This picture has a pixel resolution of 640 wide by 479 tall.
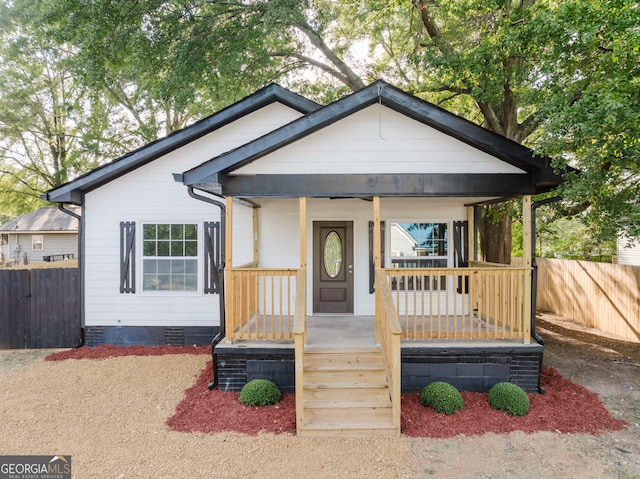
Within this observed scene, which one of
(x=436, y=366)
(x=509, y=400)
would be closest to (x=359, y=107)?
(x=436, y=366)

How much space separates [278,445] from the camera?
4.16 meters

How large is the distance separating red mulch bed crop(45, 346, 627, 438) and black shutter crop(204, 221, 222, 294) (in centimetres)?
272

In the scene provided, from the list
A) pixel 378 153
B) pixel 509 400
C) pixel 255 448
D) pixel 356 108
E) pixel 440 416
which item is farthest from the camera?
pixel 378 153

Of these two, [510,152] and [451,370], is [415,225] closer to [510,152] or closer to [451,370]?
[510,152]

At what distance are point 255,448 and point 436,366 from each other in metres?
2.85

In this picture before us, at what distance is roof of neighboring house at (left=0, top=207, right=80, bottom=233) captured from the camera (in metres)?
22.6

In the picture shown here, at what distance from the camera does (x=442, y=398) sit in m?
4.86

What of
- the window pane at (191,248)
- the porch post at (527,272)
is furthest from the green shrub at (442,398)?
the window pane at (191,248)

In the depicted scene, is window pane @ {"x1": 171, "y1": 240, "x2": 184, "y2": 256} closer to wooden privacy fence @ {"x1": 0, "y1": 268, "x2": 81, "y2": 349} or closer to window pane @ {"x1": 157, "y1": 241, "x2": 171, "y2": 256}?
window pane @ {"x1": 157, "y1": 241, "x2": 171, "y2": 256}

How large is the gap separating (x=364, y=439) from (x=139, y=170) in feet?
22.8

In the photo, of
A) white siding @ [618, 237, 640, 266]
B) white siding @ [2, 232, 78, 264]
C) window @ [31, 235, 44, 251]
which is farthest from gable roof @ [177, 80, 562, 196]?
window @ [31, 235, 44, 251]

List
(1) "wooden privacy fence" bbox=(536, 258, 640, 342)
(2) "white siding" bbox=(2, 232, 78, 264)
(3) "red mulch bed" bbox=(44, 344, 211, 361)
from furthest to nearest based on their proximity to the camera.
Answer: (2) "white siding" bbox=(2, 232, 78, 264) → (1) "wooden privacy fence" bbox=(536, 258, 640, 342) → (3) "red mulch bed" bbox=(44, 344, 211, 361)

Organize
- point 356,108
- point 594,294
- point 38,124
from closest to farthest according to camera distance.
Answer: point 356,108
point 594,294
point 38,124

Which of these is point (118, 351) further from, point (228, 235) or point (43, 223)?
point (43, 223)
